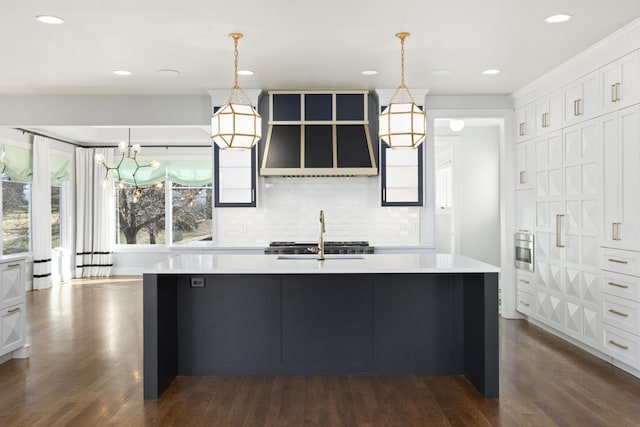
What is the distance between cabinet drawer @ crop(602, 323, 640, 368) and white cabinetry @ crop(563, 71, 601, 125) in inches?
72.4

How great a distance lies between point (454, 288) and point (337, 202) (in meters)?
2.95

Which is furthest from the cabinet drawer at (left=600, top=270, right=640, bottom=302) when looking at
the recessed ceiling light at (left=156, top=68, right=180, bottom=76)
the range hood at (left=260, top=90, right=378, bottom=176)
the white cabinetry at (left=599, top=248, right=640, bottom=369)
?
the recessed ceiling light at (left=156, top=68, right=180, bottom=76)

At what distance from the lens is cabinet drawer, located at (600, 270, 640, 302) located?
4250mm

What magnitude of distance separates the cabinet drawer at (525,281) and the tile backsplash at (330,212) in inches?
49.9

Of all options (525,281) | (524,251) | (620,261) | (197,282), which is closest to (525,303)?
(525,281)

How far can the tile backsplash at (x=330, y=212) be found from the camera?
6965 mm

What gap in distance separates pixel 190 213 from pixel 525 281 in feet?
21.7

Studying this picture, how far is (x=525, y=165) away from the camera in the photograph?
631 cm

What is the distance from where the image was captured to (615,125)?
14.8 feet

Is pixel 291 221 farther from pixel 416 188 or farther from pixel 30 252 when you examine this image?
pixel 30 252

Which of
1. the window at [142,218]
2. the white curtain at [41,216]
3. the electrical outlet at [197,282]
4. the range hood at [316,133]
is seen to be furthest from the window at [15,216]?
the electrical outlet at [197,282]

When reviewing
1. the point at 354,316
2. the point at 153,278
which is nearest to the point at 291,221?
the point at 354,316

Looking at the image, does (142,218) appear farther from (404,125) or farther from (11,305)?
(404,125)

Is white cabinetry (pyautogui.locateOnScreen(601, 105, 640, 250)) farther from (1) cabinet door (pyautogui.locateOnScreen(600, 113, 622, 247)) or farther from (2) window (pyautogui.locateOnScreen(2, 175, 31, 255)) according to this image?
(2) window (pyautogui.locateOnScreen(2, 175, 31, 255))
